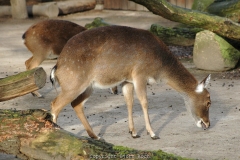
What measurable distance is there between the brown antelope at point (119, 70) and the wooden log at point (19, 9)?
11.8 m

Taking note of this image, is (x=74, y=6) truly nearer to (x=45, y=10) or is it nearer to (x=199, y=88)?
(x=45, y=10)

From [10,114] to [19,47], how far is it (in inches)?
376

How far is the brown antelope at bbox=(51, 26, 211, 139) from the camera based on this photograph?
272 inches

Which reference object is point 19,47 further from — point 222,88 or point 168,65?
point 168,65

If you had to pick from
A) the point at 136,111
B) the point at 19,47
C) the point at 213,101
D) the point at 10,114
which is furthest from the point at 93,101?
the point at 19,47

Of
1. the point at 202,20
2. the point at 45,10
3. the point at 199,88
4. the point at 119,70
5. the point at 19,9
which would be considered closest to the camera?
the point at 119,70

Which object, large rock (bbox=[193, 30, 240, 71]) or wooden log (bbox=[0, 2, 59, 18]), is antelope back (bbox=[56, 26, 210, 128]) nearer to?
large rock (bbox=[193, 30, 240, 71])

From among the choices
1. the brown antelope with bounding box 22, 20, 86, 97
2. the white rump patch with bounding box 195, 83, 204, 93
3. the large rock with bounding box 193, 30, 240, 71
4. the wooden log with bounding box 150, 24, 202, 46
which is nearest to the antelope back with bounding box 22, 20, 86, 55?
the brown antelope with bounding box 22, 20, 86, 97

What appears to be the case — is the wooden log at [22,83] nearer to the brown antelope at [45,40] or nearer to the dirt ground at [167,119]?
the dirt ground at [167,119]

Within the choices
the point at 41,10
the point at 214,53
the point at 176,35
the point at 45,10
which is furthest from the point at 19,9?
the point at 214,53

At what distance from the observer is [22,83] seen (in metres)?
4.67

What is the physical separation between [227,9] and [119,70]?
17.1 feet

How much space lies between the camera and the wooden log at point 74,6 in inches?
772

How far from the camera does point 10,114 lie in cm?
470
